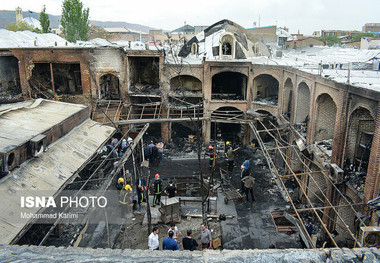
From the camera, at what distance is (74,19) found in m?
43.7

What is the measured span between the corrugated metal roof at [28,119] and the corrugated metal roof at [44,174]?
0.54 meters

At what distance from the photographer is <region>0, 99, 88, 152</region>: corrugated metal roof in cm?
1042

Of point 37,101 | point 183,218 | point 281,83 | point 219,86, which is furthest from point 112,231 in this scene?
point 219,86

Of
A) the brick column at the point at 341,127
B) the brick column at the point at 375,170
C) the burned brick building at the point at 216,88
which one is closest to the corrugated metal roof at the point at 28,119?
the burned brick building at the point at 216,88

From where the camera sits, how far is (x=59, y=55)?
24.2 meters

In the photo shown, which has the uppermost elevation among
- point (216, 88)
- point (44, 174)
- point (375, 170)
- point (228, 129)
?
point (216, 88)

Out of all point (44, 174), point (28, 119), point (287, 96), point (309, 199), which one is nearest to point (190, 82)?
point (287, 96)

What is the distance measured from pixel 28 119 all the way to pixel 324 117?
1401 cm

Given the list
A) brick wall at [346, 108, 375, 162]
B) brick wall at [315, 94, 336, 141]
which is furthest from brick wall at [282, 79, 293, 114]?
brick wall at [346, 108, 375, 162]

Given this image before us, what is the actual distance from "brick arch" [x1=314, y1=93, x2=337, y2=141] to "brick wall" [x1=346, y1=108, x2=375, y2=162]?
3095 mm

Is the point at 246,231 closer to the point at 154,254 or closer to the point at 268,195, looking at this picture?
the point at 268,195

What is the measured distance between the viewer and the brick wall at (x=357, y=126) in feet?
39.4

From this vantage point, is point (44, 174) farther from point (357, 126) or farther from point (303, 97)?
point (303, 97)

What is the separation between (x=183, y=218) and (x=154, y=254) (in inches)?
372
